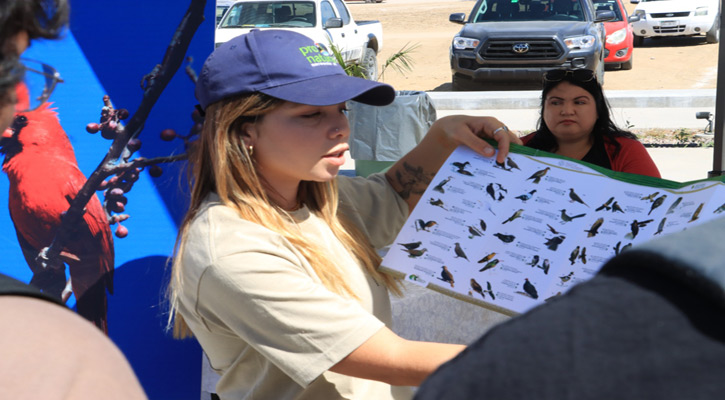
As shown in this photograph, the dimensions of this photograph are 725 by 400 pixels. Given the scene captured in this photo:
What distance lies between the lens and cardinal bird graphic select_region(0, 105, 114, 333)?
101 inches

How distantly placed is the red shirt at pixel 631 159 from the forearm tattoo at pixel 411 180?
1473mm

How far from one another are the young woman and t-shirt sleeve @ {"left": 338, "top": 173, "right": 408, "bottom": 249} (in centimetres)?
1

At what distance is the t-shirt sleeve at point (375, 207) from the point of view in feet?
6.14

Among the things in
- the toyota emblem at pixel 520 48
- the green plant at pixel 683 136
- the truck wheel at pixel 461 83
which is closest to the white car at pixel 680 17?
the truck wheel at pixel 461 83

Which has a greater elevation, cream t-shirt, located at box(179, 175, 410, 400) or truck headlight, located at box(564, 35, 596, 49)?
cream t-shirt, located at box(179, 175, 410, 400)

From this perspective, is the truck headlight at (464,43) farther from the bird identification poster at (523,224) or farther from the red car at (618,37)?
the bird identification poster at (523,224)

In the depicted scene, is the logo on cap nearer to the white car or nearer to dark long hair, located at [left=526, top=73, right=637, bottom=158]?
dark long hair, located at [left=526, top=73, right=637, bottom=158]

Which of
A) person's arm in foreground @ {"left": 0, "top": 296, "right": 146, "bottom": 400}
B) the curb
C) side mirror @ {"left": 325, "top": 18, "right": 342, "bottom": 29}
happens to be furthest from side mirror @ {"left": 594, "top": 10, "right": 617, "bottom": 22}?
person's arm in foreground @ {"left": 0, "top": 296, "right": 146, "bottom": 400}

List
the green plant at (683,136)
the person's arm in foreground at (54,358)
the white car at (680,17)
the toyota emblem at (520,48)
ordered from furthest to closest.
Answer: the white car at (680,17) < the toyota emblem at (520,48) < the green plant at (683,136) < the person's arm in foreground at (54,358)

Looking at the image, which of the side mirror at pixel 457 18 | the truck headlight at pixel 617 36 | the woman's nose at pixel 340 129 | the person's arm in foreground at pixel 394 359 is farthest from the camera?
the truck headlight at pixel 617 36

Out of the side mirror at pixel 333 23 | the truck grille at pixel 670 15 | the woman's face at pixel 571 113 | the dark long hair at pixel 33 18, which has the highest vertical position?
the dark long hair at pixel 33 18

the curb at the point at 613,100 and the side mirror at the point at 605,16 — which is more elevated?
the side mirror at the point at 605,16

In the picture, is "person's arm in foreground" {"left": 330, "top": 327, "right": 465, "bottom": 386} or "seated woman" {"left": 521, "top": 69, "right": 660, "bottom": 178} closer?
"person's arm in foreground" {"left": 330, "top": 327, "right": 465, "bottom": 386}

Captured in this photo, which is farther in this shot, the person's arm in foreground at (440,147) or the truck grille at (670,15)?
the truck grille at (670,15)
